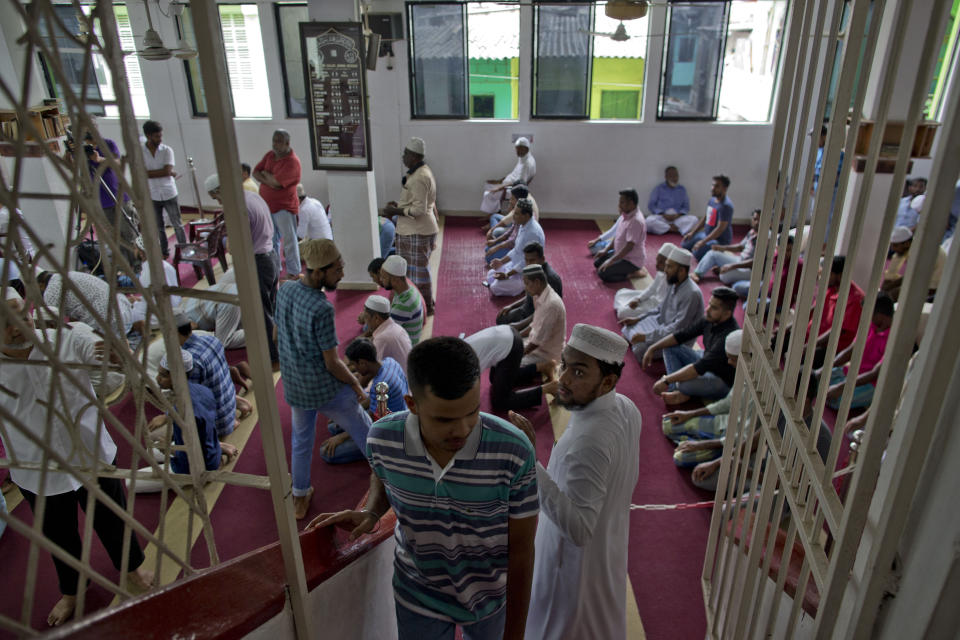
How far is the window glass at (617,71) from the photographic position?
8820 millimetres

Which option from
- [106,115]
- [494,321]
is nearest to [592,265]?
[494,321]

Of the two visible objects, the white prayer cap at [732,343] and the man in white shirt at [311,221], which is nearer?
the white prayer cap at [732,343]

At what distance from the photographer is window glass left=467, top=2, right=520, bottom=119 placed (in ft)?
29.1

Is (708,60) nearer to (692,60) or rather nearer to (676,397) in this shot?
(692,60)

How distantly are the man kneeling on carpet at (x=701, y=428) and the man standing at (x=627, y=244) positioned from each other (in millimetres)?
2851

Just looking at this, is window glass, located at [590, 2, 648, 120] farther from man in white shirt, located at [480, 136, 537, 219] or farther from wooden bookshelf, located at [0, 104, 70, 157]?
wooden bookshelf, located at [0, 104, 70, 157]

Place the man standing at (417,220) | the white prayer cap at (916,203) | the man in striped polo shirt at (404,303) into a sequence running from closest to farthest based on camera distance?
the man in striped polo shirt at (404,303), the man standing at (417,220), the white prayer cap at (916,203)

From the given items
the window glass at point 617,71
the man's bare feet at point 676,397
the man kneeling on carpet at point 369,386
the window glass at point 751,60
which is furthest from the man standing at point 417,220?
the window glass at point 751,60

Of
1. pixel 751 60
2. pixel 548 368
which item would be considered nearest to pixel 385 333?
pixel 548 368

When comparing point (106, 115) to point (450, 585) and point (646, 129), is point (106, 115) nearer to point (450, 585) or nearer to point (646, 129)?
point (646, 129)

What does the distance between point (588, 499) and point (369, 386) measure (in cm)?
208

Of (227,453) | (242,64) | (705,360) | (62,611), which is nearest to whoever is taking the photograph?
(62,611)

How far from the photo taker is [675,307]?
5.18m

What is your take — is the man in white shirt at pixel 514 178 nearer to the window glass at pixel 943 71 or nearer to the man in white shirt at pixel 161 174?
the man in white shirt at pixel 161 174
